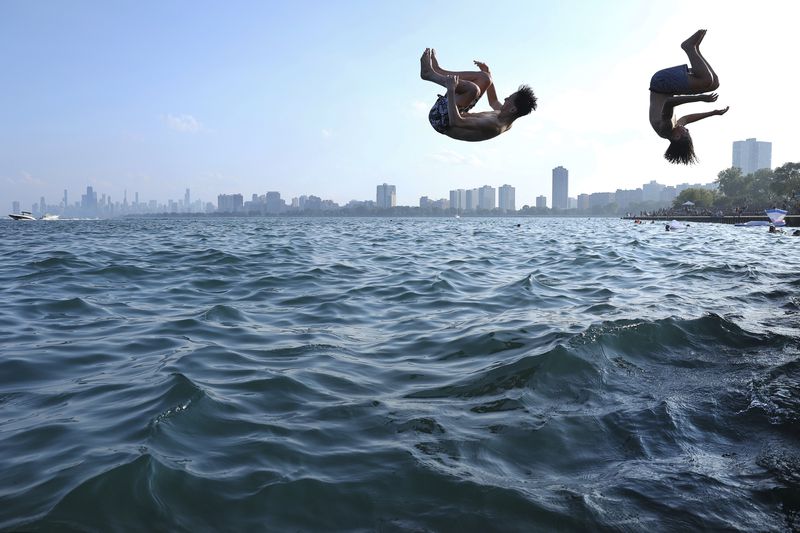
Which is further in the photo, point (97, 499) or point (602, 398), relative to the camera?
point (602, 398)

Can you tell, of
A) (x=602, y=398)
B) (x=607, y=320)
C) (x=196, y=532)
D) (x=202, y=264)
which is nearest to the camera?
(x=196, y=532)

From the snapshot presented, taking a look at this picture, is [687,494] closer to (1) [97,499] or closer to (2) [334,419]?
(2) [334,419]

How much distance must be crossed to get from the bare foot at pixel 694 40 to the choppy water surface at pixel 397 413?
4.42 meters

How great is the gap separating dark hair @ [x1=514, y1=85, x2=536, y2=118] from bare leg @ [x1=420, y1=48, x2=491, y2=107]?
592 mm

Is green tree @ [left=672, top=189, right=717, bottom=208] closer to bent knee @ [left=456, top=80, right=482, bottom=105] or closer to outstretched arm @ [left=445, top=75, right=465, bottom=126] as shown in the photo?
bent knee @ [left=456, top=80, right=482, bottom=105]

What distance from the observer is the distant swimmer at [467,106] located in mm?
7398

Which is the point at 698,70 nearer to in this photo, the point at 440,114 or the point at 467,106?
the point at 467,106

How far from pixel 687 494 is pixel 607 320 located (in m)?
6.44

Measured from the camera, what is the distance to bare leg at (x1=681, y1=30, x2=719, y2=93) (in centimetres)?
669

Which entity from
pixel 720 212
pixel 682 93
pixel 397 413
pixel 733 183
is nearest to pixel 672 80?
pixel 682 93

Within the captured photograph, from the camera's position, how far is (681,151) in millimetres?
7484

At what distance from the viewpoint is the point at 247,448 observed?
535 centimetres

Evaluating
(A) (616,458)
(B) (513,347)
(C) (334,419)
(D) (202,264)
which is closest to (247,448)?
(C) (334,419)

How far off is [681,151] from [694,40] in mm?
1435
